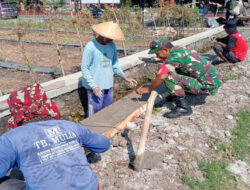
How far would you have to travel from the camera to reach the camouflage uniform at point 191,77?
129 inches

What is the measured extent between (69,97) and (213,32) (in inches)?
261

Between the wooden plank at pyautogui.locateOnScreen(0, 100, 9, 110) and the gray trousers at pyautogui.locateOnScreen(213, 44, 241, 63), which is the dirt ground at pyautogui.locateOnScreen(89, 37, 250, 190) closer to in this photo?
the wooden plank at pyautogui.locateOnScreen(0, 100, 9, 110)

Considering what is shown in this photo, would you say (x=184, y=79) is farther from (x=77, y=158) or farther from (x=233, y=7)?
(x=233, y=7)

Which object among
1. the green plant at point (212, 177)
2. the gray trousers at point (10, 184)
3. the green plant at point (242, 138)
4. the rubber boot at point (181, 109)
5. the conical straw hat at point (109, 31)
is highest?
the conical straw hat at point (109, 31)

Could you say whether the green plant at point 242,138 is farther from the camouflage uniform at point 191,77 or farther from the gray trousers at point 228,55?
the gray trousers at point 228,55

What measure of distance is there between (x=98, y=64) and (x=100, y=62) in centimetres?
4

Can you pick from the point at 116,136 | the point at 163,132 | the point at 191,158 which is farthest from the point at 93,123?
the point at 191,158

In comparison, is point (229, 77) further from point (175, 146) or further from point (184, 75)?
point (175, 146)

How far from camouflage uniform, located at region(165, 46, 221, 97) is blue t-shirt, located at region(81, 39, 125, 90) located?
84cm

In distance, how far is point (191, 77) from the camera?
3436 millimetres

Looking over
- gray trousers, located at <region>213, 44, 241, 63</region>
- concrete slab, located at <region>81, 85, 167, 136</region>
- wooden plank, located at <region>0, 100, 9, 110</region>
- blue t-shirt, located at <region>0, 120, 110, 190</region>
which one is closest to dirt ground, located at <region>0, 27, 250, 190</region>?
concrete slab, located at <region>81, 85, 167, 136</region>

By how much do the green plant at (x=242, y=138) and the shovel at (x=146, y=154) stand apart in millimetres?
902

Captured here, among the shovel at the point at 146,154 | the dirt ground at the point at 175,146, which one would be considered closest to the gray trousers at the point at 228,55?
the dirt ground at the point at 175,146

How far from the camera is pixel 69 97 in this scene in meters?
3.40
